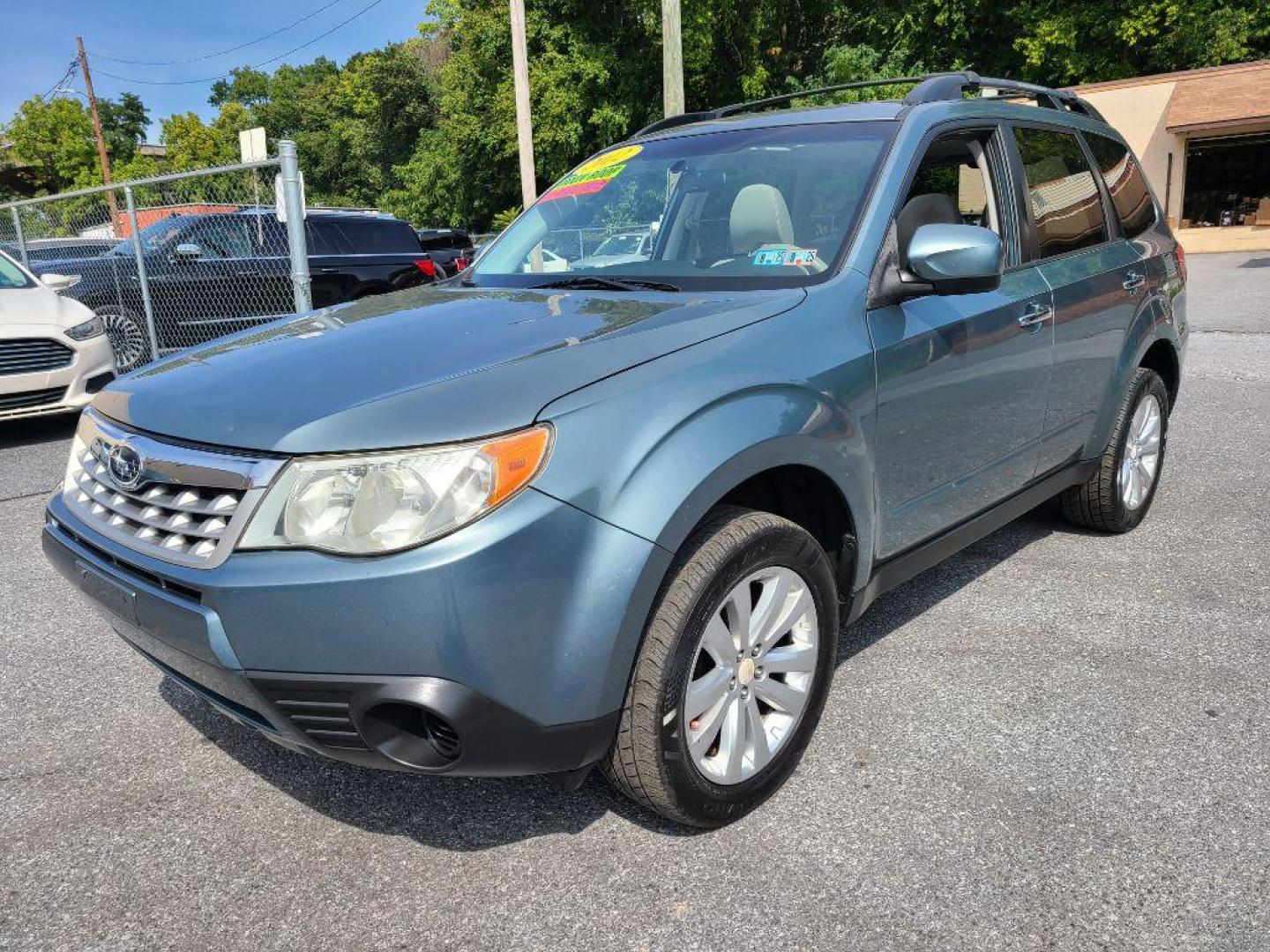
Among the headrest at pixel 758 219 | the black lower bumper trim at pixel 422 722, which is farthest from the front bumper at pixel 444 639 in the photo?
the headrest at pixel 758 219

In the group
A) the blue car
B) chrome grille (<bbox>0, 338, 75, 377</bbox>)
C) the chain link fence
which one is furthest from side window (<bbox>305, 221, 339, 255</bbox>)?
the blue car

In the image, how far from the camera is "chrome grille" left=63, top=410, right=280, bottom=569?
200 cm

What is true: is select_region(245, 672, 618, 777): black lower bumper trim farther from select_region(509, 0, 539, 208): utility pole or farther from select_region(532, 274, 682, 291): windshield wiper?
select_region(509, 0, 539, 208): utility pole

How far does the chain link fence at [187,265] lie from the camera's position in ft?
28.4

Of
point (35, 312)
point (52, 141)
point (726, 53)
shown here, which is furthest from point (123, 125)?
point (35, 312)

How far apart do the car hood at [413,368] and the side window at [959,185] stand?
2.57 ft

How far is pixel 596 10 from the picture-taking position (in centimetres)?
2733

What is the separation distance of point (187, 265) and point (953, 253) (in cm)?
808

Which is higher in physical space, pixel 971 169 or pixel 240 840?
pixel 971 169

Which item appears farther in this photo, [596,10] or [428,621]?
[596,10]

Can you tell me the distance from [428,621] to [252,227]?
25.4ft

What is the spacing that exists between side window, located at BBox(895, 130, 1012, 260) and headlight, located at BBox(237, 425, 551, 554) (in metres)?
1.71

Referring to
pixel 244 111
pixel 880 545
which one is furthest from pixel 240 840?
pixel 244 111

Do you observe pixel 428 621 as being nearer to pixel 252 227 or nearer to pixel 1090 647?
pixel 1090 647
